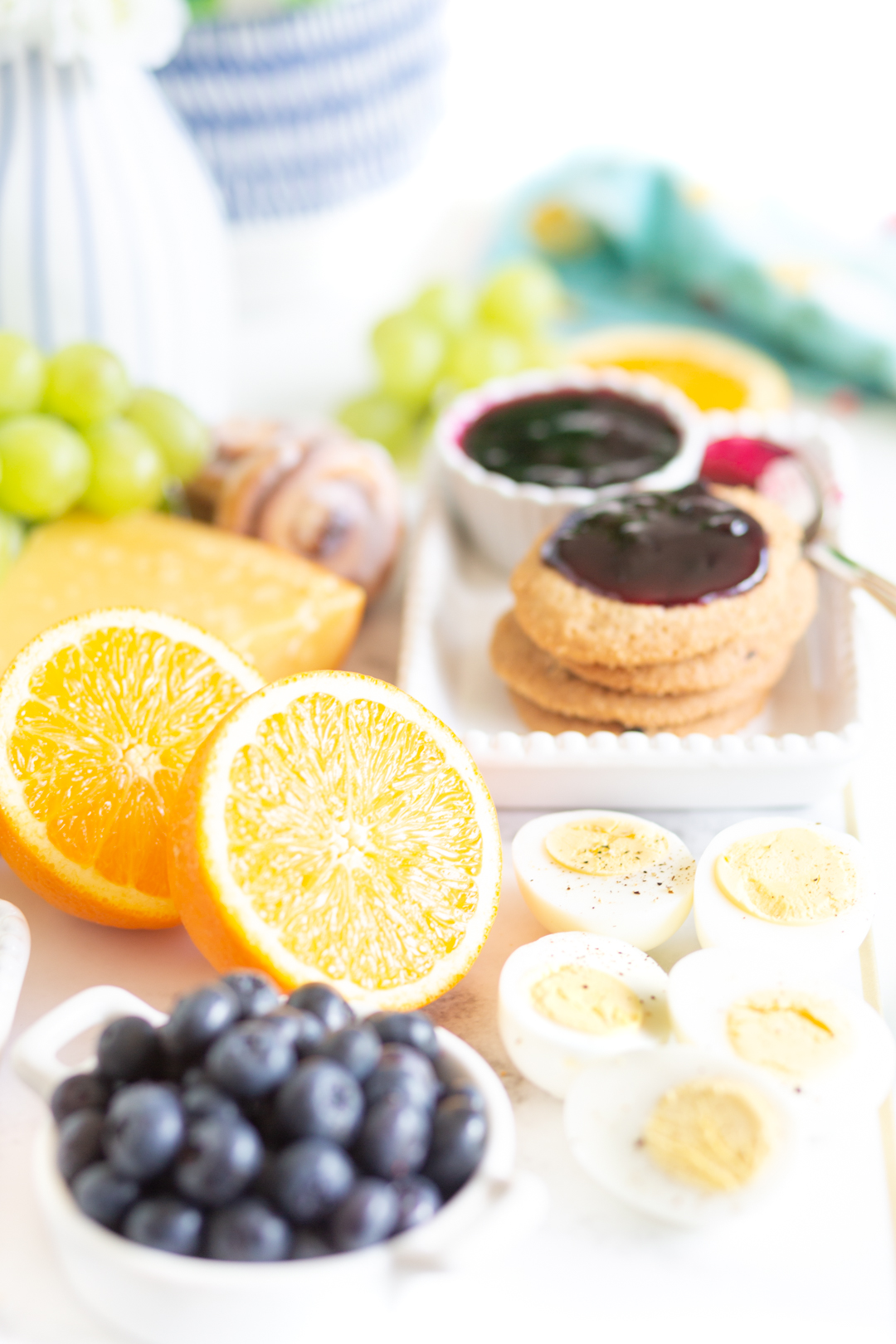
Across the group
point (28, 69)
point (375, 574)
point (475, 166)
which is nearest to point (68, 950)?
point (375, 574)

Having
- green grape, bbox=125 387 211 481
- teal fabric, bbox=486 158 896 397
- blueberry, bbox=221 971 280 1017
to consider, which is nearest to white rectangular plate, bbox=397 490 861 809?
green grape, bbox=125 387 211 481

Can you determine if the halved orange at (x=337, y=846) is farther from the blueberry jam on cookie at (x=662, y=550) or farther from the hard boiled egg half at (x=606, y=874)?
the blueberry jam on cookie at (x=662, y=550)

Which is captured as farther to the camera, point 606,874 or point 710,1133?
point 606,874

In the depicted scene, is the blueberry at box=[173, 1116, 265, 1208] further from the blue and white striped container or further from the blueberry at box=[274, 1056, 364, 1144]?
the blue and white striped container

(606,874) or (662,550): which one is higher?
(662,550)

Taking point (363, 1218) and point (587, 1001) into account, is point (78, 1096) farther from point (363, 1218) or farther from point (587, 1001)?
point (587, 1001)

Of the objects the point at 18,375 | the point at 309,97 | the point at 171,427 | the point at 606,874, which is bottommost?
the point at 606,874

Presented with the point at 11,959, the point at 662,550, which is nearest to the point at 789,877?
the point at 662,550
